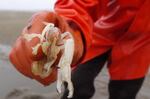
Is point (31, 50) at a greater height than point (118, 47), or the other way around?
point (31, 50)

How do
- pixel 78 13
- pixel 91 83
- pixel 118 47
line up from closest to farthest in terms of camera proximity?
pixel 78 13 → pixel 118 47 → pixel 91 83

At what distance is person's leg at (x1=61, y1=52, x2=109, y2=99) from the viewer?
6.75ft

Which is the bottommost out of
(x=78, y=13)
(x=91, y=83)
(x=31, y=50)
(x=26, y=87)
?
(x=26, y=87)

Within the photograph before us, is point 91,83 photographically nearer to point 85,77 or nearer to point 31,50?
point 85,77

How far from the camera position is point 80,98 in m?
2.10

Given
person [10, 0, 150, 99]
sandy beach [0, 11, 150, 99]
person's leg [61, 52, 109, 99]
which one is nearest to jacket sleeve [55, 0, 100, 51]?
person [10, 0, 150, 99]

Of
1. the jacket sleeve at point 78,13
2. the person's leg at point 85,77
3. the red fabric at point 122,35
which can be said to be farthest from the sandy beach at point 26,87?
the jacket sleeve at point 78,13

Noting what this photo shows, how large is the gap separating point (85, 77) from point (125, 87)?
0.18 m

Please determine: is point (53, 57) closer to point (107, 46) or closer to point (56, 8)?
point (56, 8)

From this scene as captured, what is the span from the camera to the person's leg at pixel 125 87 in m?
2.05

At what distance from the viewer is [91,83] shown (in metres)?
2.12

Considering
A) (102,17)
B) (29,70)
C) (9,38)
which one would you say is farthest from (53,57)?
(9,38)

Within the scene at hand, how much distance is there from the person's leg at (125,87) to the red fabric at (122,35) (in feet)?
0.09

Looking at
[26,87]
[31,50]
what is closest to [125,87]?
[31,50]
